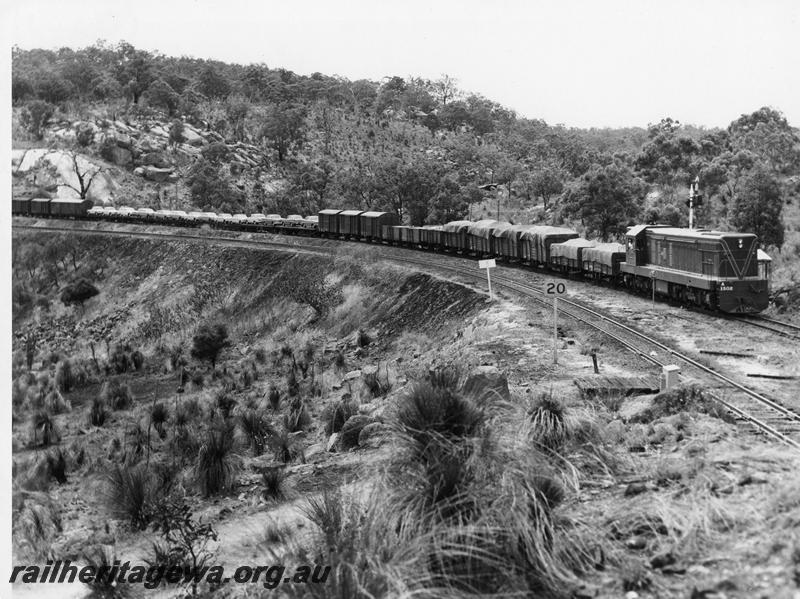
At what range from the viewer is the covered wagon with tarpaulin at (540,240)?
4012 centimetres

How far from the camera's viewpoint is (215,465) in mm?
15352

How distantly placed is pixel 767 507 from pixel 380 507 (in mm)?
3879

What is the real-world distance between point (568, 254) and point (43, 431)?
24.7 metres

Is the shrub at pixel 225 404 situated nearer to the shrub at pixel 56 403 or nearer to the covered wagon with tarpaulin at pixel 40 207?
the shrub at pixel 56 403

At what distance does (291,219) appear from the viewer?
221 ft

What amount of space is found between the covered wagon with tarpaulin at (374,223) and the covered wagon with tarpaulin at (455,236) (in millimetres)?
6906

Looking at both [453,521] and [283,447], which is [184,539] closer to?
[453,521]

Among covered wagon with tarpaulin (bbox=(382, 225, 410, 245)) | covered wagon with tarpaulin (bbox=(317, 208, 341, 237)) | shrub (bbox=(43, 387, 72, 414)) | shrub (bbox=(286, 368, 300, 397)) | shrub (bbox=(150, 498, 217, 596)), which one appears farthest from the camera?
covered wagon with tarpaulin (bbox=(317, 208, 341, 237))

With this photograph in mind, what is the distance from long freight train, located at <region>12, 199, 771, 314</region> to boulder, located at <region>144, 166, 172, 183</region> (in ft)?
94.9

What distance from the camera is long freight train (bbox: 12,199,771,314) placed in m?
25.9

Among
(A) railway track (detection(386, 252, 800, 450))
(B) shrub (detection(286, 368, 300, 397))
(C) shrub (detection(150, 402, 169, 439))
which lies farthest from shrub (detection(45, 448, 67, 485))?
(A) railway track (detection(386, 252, 800, 450))

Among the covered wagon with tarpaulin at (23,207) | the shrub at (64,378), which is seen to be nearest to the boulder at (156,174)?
the covered wagon with tarpaulin at (23,207)

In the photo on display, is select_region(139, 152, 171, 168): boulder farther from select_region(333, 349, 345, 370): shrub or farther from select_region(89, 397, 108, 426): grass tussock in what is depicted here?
select_region(89, 397, 108, 426): grass tussock

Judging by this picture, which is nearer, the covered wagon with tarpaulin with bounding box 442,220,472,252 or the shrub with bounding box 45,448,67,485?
the shrub with bounding box 45,448,67,485
